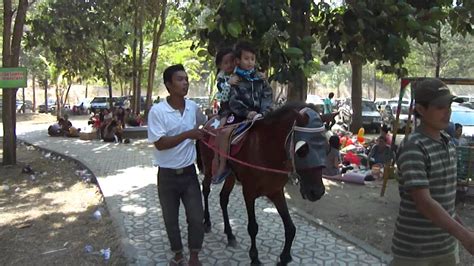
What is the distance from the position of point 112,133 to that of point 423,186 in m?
15.9

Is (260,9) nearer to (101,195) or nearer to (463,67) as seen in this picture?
(101,195)

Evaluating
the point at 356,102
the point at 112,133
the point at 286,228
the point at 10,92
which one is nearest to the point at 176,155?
the point at 286,228

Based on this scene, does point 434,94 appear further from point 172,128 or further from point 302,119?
point 172,128

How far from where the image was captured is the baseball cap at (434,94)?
2.51 meters

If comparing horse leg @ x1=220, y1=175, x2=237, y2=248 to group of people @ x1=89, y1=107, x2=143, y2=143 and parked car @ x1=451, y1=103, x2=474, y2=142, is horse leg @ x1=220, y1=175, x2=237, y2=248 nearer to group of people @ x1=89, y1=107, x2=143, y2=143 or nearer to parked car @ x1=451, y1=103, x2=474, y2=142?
group of people @ x1=89, y1=107, x2=143, y2=143

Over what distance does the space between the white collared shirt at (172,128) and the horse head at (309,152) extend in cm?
Answer: 92

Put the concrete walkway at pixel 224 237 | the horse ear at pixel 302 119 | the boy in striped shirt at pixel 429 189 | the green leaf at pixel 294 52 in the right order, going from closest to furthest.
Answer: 1. the boy in striped shirt at pixel 429 189
2. the horse ear at pixel 302 119
3. the concrete walkway at pixel 224 237
4. the green leaf at pixel 294 52

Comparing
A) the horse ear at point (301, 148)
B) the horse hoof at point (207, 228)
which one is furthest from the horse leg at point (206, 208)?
the horse ear at point (301, 148)

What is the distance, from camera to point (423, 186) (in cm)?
247

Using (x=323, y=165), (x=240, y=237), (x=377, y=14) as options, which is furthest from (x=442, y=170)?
(x=377, y=14)

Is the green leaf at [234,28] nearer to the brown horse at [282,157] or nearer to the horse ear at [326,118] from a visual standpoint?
the brown horse at [282,157]

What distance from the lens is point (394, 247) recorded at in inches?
110

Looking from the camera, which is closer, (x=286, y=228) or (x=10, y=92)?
(x=286, y=228)

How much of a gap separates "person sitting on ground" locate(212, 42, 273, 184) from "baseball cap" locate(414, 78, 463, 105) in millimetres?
2182
